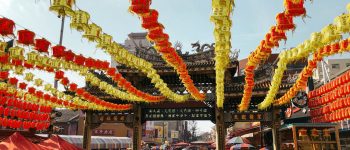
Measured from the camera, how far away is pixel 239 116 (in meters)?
15.8

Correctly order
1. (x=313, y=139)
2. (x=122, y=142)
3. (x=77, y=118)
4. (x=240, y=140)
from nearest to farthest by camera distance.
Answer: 1. (x=313, y=139)
2. (x=240, y=140)
3. (x=122, y=142)
4. (x=77, y=118)

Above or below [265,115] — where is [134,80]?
above

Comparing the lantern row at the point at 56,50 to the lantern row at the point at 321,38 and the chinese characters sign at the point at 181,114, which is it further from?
the chinese characters sign at the point at 181,114

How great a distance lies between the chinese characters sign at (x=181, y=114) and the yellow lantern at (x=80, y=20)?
35.0 feet

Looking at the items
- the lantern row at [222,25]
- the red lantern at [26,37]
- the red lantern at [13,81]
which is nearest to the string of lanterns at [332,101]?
the lantern row at [222,25]

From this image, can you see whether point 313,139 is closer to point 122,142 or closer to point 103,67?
point 103,67

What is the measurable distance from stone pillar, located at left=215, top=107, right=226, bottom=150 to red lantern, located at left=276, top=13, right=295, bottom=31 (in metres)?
10.5

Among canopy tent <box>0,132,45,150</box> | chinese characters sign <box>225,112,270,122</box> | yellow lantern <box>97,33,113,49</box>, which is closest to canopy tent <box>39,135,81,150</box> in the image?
canopy tent <box>0,132,45,150</box>

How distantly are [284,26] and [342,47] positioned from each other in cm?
233

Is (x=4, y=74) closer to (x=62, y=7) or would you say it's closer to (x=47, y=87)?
(x=47, y=87)

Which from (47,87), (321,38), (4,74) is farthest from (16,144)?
(321,38)

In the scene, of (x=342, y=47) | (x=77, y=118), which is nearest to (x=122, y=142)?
(x=77, y=118)

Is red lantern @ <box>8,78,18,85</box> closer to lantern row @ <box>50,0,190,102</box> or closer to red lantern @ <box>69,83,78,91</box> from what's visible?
red lantern @ <box>69,83,78,91</box>

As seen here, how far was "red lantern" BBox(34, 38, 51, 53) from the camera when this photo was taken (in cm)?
744
